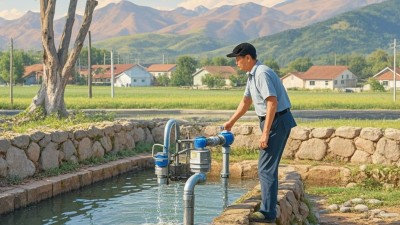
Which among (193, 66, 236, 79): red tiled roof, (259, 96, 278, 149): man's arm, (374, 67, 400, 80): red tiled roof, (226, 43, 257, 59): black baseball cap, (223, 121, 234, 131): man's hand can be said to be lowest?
(223, 121, 234, 131): man's hand

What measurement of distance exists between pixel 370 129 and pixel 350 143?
18.6 inches

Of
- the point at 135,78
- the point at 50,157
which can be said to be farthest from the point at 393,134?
the point at 135,78

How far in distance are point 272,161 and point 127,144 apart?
846 cm

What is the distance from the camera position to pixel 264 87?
6.35 metres

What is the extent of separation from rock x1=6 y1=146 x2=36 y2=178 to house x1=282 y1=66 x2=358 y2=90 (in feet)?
372

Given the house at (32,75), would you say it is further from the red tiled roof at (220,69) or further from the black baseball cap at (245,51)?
the black baseball cap at (245,51)

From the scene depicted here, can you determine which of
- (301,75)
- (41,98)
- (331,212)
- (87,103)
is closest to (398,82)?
(301,75)

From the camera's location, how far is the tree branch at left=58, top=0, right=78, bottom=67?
1864 centimetres

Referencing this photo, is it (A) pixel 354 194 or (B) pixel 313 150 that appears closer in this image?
(A) pixel 354 194

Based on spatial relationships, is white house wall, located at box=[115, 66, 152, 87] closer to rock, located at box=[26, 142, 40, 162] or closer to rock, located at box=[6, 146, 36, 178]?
rock, located at box=[26, 142, 40, 162]

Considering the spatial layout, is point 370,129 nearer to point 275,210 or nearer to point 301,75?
point 275,210

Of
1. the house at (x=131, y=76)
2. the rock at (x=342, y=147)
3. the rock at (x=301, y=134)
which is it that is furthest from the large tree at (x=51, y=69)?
the house at (x=131, y=76)

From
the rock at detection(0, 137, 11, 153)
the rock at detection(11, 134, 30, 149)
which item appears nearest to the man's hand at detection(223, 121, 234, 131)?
the rock at detection(0, 137, 11, 153)

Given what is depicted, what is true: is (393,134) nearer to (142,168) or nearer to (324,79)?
(142,168)
